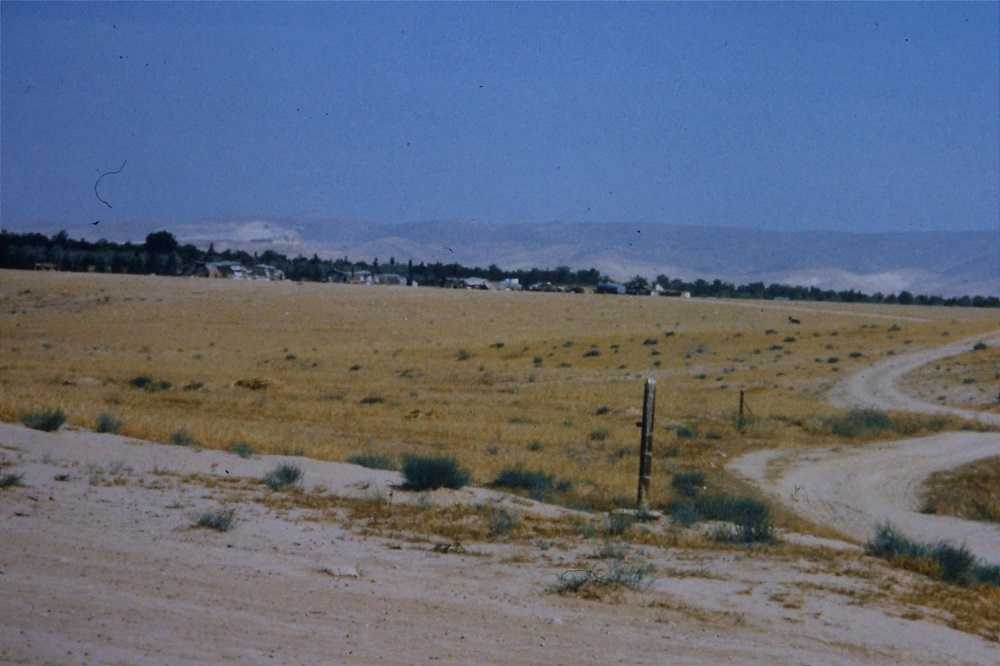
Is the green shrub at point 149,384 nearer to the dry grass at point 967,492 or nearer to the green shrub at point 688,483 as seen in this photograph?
the green shrub at point 688,483

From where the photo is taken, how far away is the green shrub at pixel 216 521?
35.7 ft

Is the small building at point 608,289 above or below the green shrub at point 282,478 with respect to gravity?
above

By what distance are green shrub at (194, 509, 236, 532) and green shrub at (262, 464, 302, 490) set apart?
2817 mm

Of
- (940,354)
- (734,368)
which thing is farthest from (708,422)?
(940,354)

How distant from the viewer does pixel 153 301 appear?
238 feet

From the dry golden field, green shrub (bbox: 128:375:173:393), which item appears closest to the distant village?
the dry golden field

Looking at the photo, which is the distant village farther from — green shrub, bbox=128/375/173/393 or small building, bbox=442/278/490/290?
green shrub, bbox=128/375/173/393

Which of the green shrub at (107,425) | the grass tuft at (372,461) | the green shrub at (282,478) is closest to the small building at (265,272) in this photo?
the green shrub at (107,425)

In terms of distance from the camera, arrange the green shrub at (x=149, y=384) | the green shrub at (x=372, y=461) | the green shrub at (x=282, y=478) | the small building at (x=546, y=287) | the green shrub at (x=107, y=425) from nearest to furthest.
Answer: the green shrub at (x=282, y=478), the green shrub at (x=372, y=461), the green shrub at (x=107, y=425), the green shrub at (x=149, y=384), the small building at (x=546, y=287)

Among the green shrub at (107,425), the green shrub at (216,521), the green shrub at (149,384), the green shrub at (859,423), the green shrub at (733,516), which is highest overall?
the green shrub at (216,521)

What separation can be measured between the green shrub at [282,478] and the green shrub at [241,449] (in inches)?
81.9

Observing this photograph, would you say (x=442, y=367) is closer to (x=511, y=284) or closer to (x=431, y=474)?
(x=431, y=474)

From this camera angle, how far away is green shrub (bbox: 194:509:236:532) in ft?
35.7

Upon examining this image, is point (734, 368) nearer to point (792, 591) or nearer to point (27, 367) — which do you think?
point (27, 367)
